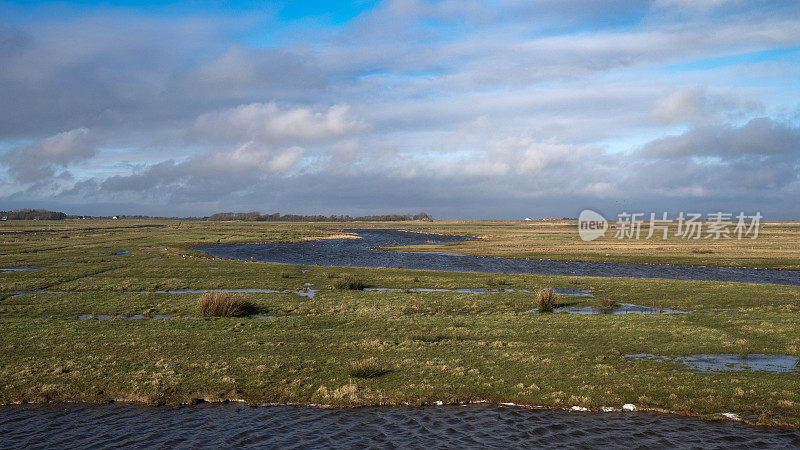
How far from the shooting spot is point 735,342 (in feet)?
72.8

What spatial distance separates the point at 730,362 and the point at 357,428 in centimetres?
1573

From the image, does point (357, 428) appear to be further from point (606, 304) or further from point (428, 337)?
point (606, 304)

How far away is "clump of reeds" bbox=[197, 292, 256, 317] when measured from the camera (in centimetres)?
2986

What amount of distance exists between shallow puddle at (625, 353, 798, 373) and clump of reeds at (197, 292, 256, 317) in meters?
22.2

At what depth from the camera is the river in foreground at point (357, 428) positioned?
1341 cm

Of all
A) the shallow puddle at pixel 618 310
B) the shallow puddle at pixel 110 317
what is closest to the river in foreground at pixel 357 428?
the shallow puddle at pixel 110 317

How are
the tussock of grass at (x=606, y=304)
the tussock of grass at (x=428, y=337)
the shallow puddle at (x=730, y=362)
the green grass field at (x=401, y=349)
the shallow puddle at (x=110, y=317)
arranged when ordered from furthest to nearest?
the tussock of grass at (x=606, y=304) < the shallow puddle at (x=110, y=317) < the tussock of grass at (x=428, y=337) < the shallow puddle at (x=730, y=362) < the green grass field at (x=401, y=349)

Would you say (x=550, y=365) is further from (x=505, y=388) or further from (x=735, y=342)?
(x=735, y=342)

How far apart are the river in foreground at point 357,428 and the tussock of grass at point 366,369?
226 centimetres

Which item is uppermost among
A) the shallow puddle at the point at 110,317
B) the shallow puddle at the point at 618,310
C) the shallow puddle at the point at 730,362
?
the shallow puddle at the point at 730,362

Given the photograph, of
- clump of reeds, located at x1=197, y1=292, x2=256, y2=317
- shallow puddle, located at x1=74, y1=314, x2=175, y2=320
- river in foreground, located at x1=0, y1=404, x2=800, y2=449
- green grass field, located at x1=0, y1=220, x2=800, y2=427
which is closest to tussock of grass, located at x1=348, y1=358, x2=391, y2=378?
green grass field, located at x1=0, y1=220, x2=800, y2=427

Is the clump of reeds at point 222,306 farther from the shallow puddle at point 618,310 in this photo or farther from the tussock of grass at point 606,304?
the tussock of grass at point 606,304

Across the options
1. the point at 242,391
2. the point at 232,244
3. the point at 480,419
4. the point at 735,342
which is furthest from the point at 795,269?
the point at 232,244

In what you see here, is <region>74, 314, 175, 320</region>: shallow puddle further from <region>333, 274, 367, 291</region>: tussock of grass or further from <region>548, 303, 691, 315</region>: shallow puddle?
<region>548, 303, 691, 315</region>: shallow puddle
